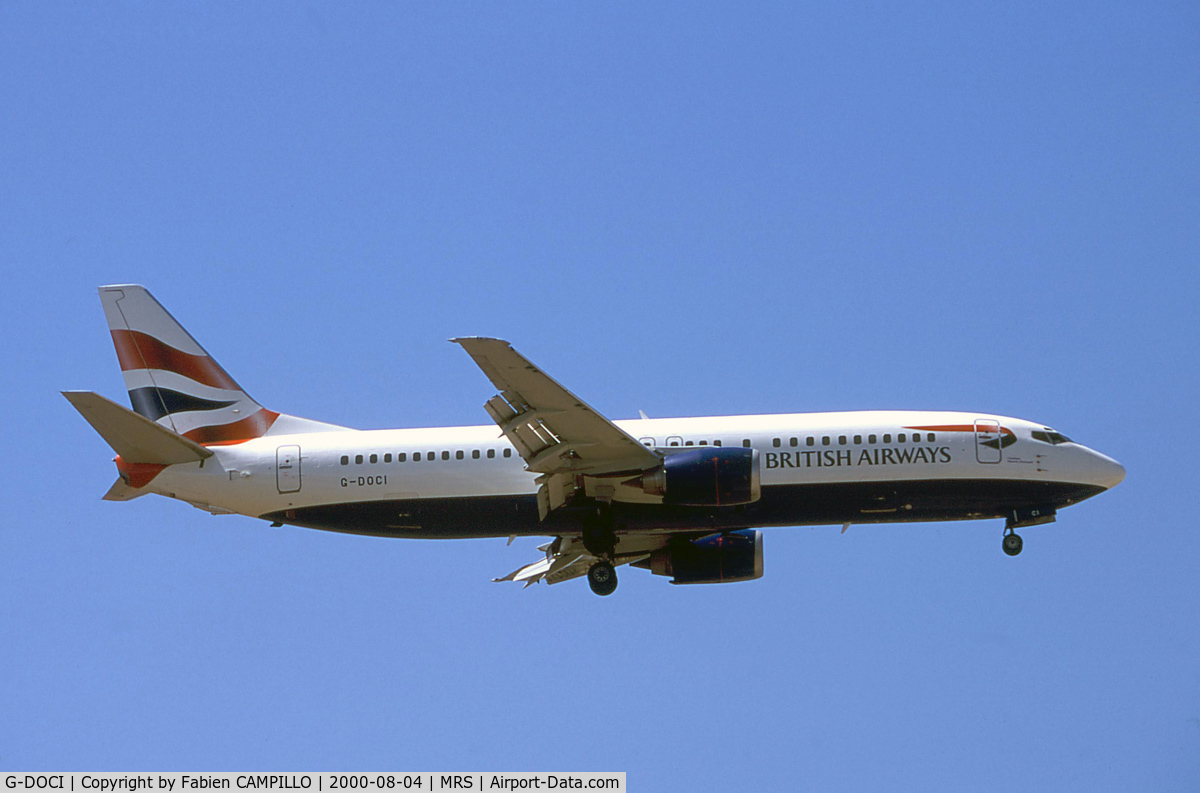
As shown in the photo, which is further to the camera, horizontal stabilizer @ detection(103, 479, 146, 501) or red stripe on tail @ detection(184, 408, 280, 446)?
red stripe on tail @ detection(184, 408, 280, 446)

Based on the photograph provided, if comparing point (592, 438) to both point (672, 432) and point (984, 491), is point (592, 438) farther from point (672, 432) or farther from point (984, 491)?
point (984, 491)

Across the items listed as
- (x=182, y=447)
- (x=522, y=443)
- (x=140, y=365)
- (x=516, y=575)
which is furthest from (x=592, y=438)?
(x=140, y=365)

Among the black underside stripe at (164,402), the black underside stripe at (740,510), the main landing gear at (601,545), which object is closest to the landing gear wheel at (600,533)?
the main landing gear at (601,545)

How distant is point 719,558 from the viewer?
1518 inches

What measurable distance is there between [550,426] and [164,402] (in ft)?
41.7

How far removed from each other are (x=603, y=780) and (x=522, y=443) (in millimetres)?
8866

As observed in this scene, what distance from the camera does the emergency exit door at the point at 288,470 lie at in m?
37.0

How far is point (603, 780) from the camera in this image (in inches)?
1157

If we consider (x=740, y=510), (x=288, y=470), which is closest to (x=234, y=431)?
(x=288, y=470)

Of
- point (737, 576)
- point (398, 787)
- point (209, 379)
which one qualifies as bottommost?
point (398, 787)

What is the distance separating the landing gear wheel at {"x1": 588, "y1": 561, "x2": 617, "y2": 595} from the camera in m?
36.3

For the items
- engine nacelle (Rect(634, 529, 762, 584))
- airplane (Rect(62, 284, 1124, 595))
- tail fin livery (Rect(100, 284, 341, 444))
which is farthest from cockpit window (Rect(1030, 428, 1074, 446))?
tail fin livery (Rect(100, 284, 341, 444))

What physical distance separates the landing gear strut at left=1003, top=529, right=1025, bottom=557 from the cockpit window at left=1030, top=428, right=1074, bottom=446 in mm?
2506

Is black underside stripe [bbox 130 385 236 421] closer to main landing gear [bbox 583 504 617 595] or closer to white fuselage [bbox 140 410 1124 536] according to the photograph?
white fuselage [bbox 140 410 1124 536]
